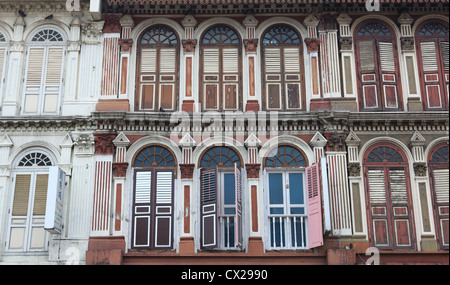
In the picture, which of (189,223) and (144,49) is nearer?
(189,223)

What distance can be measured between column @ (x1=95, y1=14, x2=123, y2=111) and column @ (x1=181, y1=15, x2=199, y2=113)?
1.55 m

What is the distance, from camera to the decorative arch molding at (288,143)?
575 inches

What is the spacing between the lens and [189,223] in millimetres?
14047

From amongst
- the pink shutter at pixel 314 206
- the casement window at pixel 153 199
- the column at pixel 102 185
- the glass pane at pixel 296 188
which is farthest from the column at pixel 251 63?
the column at pixel 102 185

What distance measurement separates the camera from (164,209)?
14.2m

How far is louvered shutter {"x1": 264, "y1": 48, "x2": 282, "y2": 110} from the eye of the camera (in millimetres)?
15195

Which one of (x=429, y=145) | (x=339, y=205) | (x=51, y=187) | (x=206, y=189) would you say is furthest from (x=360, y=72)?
(x=51, y=187)

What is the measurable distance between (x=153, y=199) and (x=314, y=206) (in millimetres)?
3547
